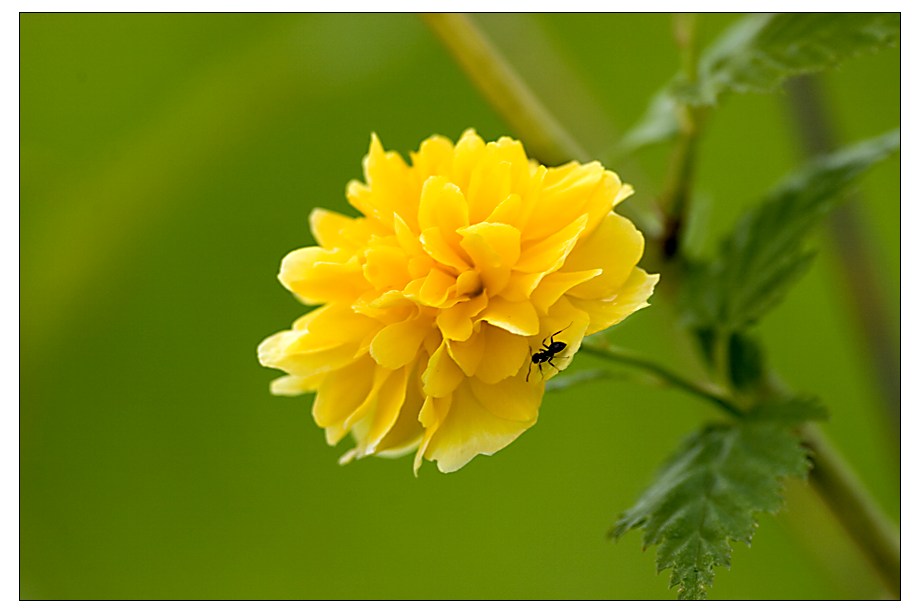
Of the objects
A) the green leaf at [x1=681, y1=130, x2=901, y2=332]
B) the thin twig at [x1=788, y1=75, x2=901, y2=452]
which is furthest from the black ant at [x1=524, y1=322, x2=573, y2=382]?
the thin twig at [x1=788, y1=75, x2=901, y2=452]

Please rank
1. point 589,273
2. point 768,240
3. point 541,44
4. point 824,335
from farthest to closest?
1. point 824,335
2. point 541,44
3. point 768,240
4. point 589,273

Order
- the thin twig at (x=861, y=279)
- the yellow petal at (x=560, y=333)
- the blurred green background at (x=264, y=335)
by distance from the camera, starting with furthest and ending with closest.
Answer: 1. the blurred green background at (x=264, y=335)
2. the thin twig at (x=861, y=279)
3. the yellow petal at (x=560, y=333)

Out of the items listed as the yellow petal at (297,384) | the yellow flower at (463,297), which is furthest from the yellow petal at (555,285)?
the yellow petal at (297,384)

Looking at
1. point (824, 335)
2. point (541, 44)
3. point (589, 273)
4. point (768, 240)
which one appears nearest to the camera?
point (589, 273)

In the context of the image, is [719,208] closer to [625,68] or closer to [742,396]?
[625,68]

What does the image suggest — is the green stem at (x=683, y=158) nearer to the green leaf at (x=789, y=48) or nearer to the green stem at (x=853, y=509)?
the green leaf at (x=789, y=48)

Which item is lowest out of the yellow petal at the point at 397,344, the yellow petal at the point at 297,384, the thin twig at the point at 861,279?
the thin twig at the point at 861,279

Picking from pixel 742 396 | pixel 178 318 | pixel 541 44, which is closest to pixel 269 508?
pixel 178 318

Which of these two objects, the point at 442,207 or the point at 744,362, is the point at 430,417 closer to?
the point at 442,207
